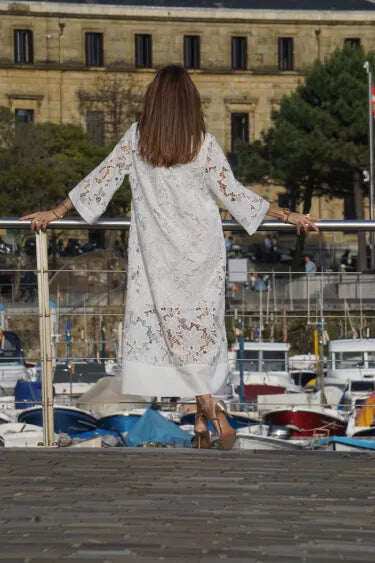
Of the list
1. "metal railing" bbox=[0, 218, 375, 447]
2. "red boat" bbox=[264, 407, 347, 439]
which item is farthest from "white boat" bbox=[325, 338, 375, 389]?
"metal railing" bbox=[0, 218, 375, 447]

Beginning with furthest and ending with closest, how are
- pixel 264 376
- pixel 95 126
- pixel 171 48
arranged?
pixel 171 48 → pixel 95 126 → pixel 264 376

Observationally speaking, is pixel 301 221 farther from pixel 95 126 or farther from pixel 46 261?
pixel 95 126

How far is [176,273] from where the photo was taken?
647 centimetres

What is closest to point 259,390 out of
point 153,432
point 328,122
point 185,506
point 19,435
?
point 19,435

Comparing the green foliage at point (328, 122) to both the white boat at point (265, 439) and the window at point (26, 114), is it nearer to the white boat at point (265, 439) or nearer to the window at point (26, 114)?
the window at point (26, 114)

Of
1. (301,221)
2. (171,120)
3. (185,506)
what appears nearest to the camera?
(185,506)

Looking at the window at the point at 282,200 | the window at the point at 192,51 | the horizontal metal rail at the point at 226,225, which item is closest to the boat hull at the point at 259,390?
the horizontal metal rail at the point at 226,225

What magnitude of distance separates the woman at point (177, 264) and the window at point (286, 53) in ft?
234

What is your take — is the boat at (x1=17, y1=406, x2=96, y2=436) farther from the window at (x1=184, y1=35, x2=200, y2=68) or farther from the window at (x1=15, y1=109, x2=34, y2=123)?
the window at (x1=184, y1=35, x2=200, y2=68)

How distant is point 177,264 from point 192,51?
71.9 meters

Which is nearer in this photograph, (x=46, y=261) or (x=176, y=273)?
(x=176, y=273)

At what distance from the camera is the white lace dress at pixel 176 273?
6461 mm

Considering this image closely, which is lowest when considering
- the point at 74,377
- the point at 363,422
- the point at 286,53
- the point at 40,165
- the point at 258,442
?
the point at 363,422

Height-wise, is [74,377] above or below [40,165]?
below
